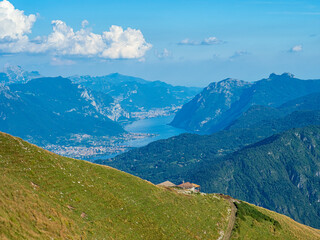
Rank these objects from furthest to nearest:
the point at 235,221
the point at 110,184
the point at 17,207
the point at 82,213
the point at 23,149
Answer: the point at 235,221 < the point at 110,184 < the point at 23,149 < the point at 82,213 < the point at 17,207

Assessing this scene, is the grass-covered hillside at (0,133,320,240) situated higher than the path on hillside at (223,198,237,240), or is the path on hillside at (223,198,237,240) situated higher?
the grass-covered hillside at (0,133,320,240)

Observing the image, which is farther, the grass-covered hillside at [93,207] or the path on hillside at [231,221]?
the path on hillside at [231,221]

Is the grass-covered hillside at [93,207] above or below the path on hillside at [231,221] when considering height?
above

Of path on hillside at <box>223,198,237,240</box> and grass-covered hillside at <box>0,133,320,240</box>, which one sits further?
path on hillside at <box>223,198,237,240</box>

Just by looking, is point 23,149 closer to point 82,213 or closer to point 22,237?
point 82,213

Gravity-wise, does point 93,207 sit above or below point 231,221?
above

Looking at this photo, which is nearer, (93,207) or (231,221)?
(93,207)

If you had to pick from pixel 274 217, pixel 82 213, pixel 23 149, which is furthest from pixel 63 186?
pixel 274 217

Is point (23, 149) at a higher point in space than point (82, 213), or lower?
higher
